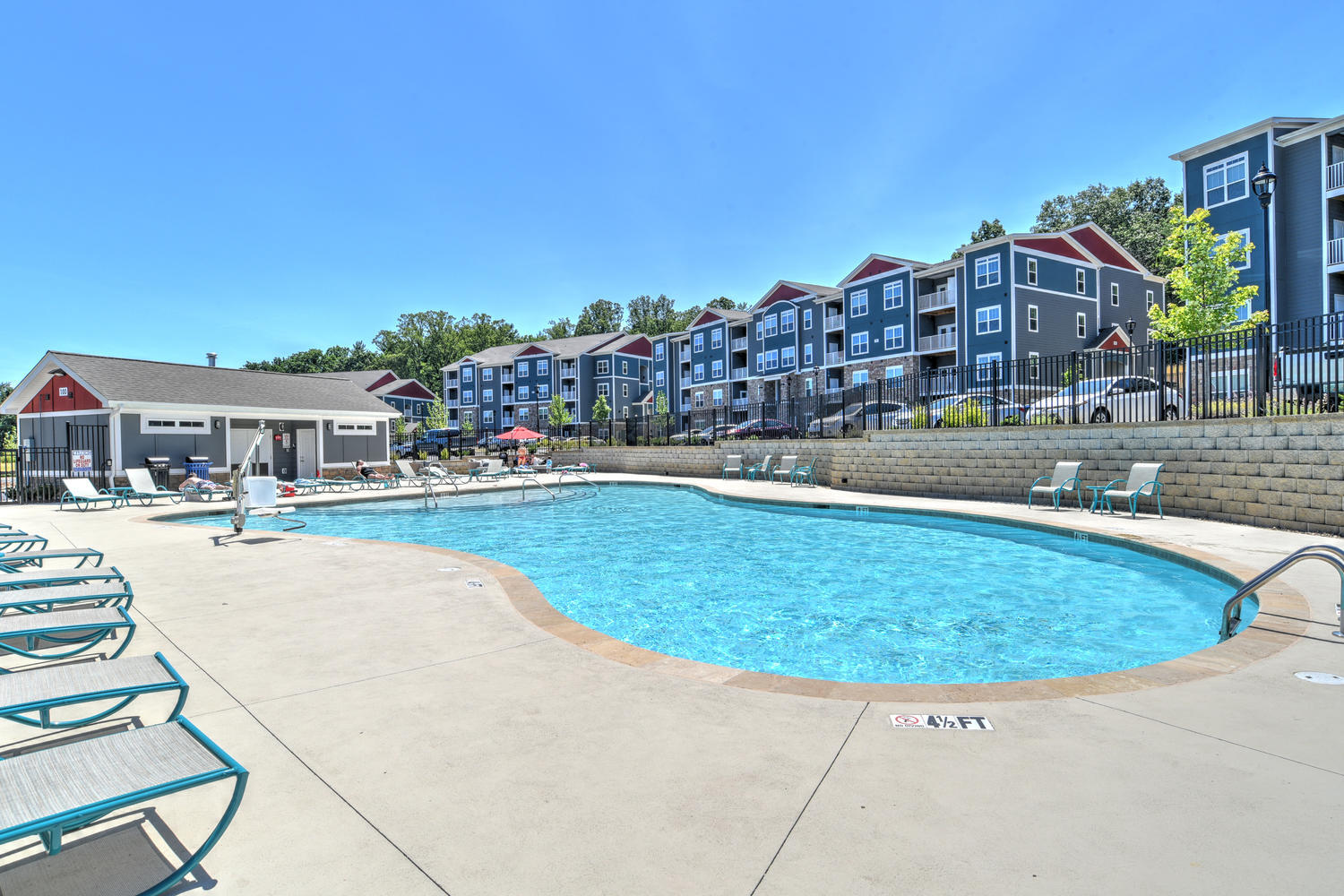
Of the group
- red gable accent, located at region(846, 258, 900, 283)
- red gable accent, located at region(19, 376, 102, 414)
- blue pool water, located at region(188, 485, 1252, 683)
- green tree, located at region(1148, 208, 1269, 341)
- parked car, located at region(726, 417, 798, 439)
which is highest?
red gable accent, located at region(846, 258, 900, 283)

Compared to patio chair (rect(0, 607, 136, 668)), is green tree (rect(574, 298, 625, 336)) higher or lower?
higher

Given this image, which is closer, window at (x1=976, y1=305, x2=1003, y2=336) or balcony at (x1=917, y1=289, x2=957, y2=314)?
window at (x1=976, y1=305, x2=1003, y2=336)

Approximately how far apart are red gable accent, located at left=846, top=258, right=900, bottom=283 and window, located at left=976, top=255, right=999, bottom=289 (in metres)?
5.07

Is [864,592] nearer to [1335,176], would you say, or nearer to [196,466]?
[196,466]

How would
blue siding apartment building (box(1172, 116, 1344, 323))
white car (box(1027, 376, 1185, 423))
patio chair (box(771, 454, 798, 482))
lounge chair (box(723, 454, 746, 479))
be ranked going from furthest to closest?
blue siding apartment building (box(1172, 116, 1344, 323))
lounge chair (box(723, 454, 746, 479))
patio chair (box(771, 454, 798, 482))
white car (box(1027, 376, 1185, 423))

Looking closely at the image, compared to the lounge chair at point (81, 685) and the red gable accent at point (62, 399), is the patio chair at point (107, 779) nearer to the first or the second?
the lounge chair at point (81, 685)

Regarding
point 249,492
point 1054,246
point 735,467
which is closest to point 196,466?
point 249,492

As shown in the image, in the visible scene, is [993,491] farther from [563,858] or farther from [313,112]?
[313,112]

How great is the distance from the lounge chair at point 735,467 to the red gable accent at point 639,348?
134ft

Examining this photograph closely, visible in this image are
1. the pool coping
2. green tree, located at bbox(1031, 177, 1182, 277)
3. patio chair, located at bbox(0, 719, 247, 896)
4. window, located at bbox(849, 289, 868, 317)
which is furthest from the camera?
green tree, located at bbox(1031, 177, 1182, 277)

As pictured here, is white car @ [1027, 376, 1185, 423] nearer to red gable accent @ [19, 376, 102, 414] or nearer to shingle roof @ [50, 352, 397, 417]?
shingle roof @ [50, 352, 397, 417]

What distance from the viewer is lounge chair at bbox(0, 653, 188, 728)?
96.1 inches

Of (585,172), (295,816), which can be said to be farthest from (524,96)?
(295,816)

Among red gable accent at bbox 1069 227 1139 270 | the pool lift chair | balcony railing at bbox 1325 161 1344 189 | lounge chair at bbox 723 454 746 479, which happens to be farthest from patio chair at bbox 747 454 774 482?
red gable accent at bbox 1069 227 1139 270
